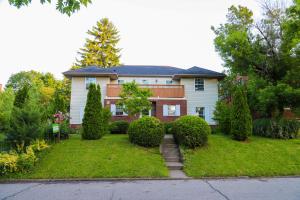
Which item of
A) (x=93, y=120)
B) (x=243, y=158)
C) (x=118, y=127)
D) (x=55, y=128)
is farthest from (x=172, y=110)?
(x=55, y=128)

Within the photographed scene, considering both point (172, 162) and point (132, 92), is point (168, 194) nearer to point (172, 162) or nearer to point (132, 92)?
point (172, 162)

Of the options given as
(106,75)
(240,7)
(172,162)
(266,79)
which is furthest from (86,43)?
(172,162)

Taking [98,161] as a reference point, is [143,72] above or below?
above

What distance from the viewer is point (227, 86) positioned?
29.9 meters

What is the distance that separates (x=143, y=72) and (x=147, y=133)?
45.3ft

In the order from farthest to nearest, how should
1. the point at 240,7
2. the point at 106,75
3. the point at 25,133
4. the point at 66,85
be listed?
the point at 66,85
the point at 106,75
the point at 240,7
the point at 25,133

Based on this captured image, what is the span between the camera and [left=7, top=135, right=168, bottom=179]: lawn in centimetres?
1076

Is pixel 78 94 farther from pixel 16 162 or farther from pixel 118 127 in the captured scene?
pixel 16 162

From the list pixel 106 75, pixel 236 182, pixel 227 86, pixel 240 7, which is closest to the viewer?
pixel 236 182

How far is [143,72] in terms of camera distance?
26906 millimetres

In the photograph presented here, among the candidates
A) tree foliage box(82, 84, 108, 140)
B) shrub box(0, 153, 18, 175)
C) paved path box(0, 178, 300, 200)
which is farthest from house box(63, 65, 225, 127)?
paved path box(0, 178, 300, 200)

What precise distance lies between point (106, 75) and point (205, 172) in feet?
51.7

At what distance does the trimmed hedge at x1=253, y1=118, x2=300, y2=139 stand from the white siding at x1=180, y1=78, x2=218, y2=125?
24.8 feet

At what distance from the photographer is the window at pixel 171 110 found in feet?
78.8
